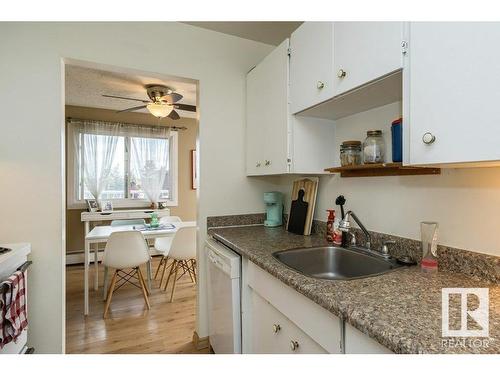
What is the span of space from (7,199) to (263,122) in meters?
1.67

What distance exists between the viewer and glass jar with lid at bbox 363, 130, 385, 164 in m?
1.40

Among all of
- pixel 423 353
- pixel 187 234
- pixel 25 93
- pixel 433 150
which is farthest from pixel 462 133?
pixel 187 234

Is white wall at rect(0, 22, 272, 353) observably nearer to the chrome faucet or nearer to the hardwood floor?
the hardwood floor

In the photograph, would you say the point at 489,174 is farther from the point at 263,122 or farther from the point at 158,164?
the point at 158,164

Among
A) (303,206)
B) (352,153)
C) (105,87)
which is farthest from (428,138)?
(105,87)

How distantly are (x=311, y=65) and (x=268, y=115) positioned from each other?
0.51 meters

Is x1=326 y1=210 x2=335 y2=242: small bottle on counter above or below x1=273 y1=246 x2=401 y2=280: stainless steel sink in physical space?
above

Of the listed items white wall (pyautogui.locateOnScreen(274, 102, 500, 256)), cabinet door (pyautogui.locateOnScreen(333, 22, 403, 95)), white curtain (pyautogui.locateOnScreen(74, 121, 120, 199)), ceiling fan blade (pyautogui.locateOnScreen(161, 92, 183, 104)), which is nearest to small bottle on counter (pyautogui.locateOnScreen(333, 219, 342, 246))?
white wall (pyautogui.locateOnScreen(274, 102, 500, 256))

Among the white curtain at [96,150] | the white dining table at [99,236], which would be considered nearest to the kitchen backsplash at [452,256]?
the white dining table at [99,236]

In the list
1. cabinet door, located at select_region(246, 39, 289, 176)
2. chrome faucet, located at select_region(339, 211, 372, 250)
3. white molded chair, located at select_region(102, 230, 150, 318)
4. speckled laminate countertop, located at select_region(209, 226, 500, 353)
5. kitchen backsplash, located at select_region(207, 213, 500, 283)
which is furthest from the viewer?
white molded chair, located at select_region(102, 230, 150, 318)

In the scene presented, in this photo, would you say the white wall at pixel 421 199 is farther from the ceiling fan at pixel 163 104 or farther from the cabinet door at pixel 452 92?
the ceiling fan at pixel 163 104

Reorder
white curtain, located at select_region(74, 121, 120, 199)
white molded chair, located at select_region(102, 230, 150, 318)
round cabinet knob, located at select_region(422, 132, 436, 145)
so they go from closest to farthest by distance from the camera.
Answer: round cabinet knob, located at select_region(422, 132, 436, 145) → white molded chair, located at select_region(102, 230, 150, 318) → white curtain, located at select_region(74, 121, 120, 199)

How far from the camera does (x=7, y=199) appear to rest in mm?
1634

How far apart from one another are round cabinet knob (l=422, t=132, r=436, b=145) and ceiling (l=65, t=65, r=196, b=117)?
2447mm
